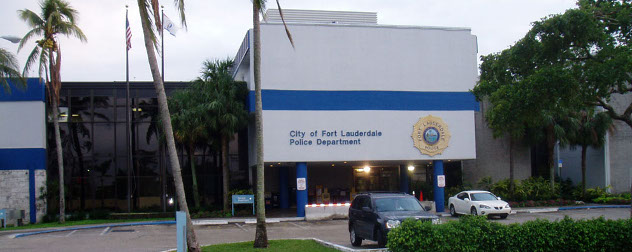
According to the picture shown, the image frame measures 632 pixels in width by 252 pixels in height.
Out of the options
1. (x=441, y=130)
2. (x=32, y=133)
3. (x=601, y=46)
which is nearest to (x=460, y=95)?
(x=441, y=130)

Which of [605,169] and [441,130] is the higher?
[441,130]

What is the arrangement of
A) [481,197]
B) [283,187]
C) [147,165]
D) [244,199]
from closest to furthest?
[481,197]
[244,199]
[147,165]
[283,187]

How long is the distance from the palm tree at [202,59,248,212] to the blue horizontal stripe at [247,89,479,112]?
2.75 feet

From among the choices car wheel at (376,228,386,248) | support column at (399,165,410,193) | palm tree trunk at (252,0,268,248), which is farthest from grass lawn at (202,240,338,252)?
support column at (399,165,410,193)

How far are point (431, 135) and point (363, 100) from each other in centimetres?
436

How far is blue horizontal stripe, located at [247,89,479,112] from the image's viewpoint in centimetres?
3122

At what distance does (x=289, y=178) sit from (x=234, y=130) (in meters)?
8.55

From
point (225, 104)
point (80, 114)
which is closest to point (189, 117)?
point (225, 104)

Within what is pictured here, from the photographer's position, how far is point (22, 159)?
32.8 metres

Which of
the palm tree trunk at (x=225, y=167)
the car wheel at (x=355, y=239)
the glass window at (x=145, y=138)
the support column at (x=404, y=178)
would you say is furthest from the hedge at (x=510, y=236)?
the support column at (x=404, y=178)

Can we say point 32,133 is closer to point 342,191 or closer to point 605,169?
point 342,191

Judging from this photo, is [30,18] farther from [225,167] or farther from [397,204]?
[397,204]

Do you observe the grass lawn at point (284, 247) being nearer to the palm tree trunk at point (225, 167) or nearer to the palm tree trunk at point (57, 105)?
the palm tree trunk at point (225, 167)

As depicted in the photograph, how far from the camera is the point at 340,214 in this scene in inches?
1211
